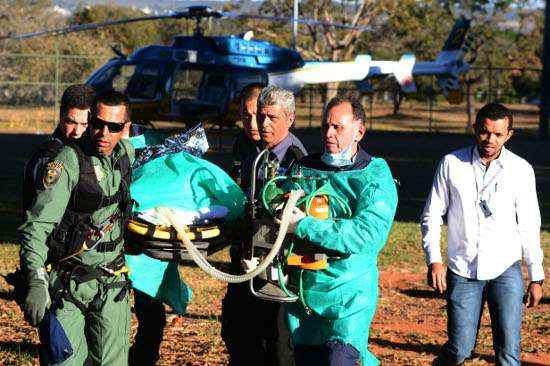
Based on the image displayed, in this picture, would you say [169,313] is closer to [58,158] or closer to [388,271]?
[388,271]

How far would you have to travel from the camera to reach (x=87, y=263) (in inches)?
200

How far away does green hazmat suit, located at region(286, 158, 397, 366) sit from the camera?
4.85 meters

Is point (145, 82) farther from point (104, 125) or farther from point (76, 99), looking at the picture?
point (104, 125)

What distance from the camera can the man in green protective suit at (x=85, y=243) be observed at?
480 cm

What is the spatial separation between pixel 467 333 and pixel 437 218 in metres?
0.64

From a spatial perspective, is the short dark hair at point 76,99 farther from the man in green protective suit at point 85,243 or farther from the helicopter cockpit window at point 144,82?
the helicopter cockpit window at point 144,82

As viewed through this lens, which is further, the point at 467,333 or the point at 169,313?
the point at 169,313

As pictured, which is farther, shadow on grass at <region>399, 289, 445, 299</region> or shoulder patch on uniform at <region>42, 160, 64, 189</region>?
shadow on grass at <region>399, 289, 445, 299</region>

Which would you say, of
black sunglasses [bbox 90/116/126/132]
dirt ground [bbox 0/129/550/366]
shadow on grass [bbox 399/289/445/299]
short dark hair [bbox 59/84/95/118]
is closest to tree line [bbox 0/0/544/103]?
dirt ground [bbox 0/129/550/366]

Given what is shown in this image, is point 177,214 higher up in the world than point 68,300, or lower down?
higher up

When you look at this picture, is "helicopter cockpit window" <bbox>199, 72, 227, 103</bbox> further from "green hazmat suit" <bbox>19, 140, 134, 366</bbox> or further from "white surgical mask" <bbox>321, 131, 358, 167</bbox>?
"white surgical mask" <bbox>321, 131, 358, 167</bbox>

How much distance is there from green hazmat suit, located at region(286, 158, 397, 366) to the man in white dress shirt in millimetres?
983

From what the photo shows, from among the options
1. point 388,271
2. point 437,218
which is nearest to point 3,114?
point 388,271

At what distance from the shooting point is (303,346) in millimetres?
5266
